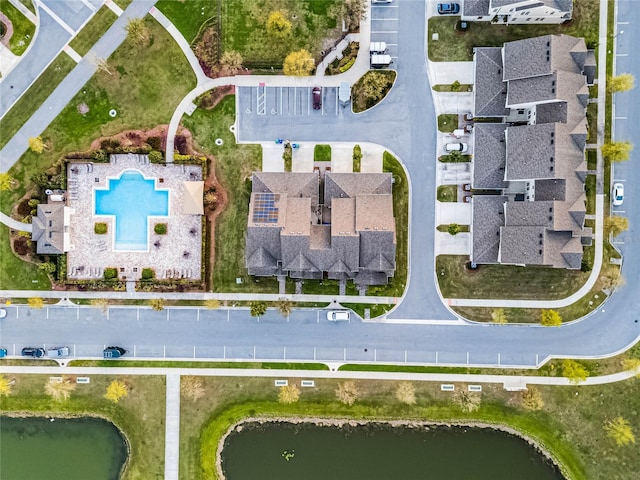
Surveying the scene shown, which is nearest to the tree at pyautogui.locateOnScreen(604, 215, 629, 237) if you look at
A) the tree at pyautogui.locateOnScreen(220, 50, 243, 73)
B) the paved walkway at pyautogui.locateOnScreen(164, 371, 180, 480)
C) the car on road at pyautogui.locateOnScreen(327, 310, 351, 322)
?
the car on road at pyautogui.locateOnScreen(327, 310, 351, 322)

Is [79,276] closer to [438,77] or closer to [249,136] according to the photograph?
[249,136]

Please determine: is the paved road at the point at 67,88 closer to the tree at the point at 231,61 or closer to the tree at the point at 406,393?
the tree at the point at 231,61

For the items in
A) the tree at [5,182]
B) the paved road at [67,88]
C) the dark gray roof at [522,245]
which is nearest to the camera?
the dark gray roof at [522,245]

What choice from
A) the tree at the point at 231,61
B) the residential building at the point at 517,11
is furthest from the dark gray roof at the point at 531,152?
the tree at the point at 231,61

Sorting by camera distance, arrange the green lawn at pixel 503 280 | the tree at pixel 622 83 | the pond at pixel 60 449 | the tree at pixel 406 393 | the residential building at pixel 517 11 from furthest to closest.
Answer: the pond at pixel 60 449
the green lawn at pixel 503 280
the tree at pixel 406 393
the tree at pixel 622 83
the residential building at pixel 517 11

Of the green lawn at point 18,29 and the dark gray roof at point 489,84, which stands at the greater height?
the green lawn at point 18,29

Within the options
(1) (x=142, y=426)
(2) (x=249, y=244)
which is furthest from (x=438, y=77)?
(1) (x=142, y=426)
